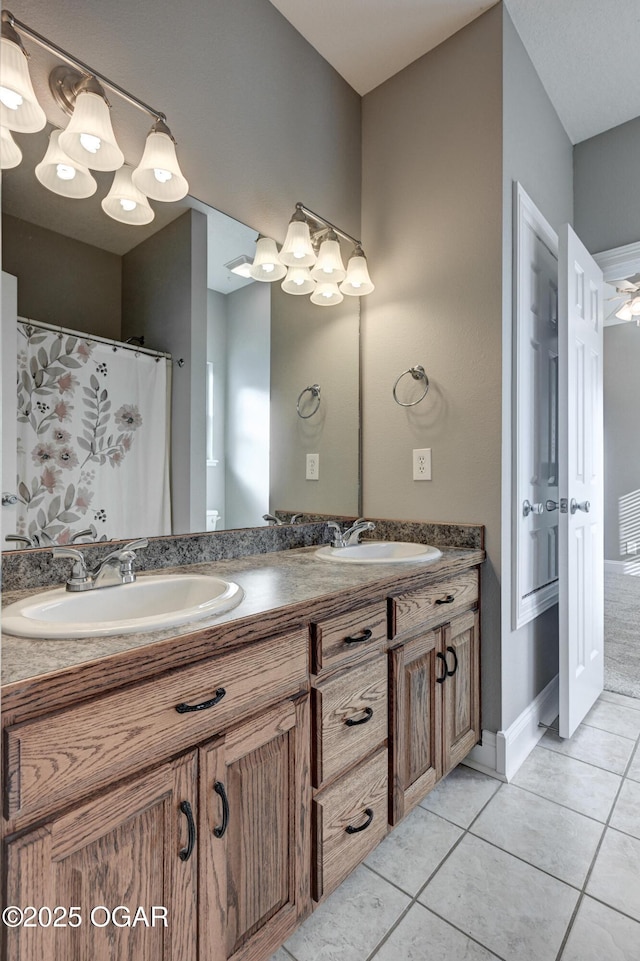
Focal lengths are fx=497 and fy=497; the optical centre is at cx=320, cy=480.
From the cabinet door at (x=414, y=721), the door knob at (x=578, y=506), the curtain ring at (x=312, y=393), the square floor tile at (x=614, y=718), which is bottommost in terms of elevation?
the square floor tile at (x=614, y=718)

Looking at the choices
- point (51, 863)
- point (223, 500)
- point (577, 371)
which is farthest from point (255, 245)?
point (51, 863)

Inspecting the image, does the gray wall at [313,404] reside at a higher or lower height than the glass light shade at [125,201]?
lower

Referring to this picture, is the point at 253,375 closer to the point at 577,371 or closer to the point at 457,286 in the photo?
the point at 457,286

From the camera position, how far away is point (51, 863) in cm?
70

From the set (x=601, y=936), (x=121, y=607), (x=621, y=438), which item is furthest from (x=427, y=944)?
(x=621, y=438)

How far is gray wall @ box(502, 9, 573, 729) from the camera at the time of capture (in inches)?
70.2

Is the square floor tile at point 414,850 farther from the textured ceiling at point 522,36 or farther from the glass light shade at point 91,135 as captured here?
the textured ceiling at point 522,36

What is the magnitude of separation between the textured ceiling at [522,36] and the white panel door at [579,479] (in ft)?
2.34

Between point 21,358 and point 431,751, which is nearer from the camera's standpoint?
point 21,358

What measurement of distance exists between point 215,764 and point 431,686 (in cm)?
81

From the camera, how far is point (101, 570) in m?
1.12

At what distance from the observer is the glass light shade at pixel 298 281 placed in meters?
1.90

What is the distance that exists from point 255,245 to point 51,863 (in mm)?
1721

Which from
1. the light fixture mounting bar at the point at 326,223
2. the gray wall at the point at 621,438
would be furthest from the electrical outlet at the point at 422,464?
the gray wall at the point at 621,438
